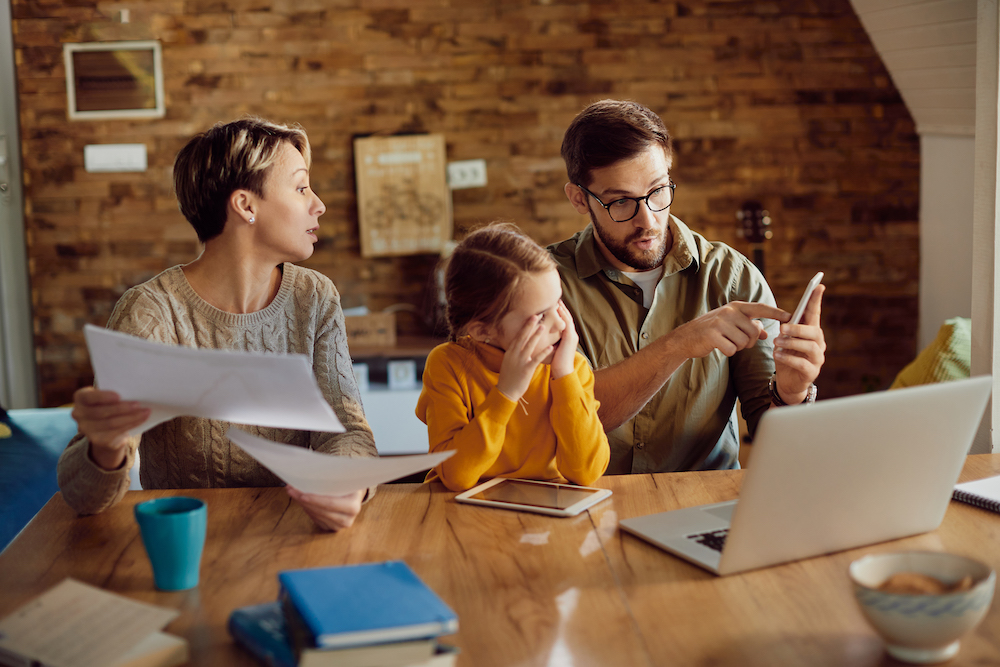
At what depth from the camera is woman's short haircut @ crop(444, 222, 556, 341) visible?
1367 mm

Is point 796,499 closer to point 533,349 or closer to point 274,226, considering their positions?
point 533,349

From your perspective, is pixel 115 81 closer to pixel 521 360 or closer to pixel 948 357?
pixel 521 360

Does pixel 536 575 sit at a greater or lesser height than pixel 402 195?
lesser

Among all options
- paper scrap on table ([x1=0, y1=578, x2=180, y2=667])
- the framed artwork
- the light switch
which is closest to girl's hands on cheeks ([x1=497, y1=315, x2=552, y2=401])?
paper scrap on table ([x1=0, y1=578, x2=180, y2=667])

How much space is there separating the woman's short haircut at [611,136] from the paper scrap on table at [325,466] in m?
0.86

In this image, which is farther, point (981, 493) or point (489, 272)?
point (489, 272)

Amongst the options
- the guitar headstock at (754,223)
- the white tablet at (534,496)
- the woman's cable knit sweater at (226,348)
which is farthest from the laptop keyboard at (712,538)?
the guitar headstock at (754,223)

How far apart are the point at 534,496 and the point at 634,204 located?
0.69m

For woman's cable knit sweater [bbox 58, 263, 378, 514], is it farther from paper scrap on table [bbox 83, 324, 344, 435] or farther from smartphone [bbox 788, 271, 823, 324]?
smartphone [bbox 788, 271, 823, 324]

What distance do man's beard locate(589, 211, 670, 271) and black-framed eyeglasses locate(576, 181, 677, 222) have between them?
0.04m

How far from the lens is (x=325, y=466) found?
102 centimetres

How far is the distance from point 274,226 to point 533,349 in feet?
1.72

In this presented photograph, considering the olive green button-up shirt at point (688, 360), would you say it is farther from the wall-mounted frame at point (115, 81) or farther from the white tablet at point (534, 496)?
the wall-mounted frame at point (115, 81)

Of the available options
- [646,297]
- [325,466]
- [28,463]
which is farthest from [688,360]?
[28,463]
